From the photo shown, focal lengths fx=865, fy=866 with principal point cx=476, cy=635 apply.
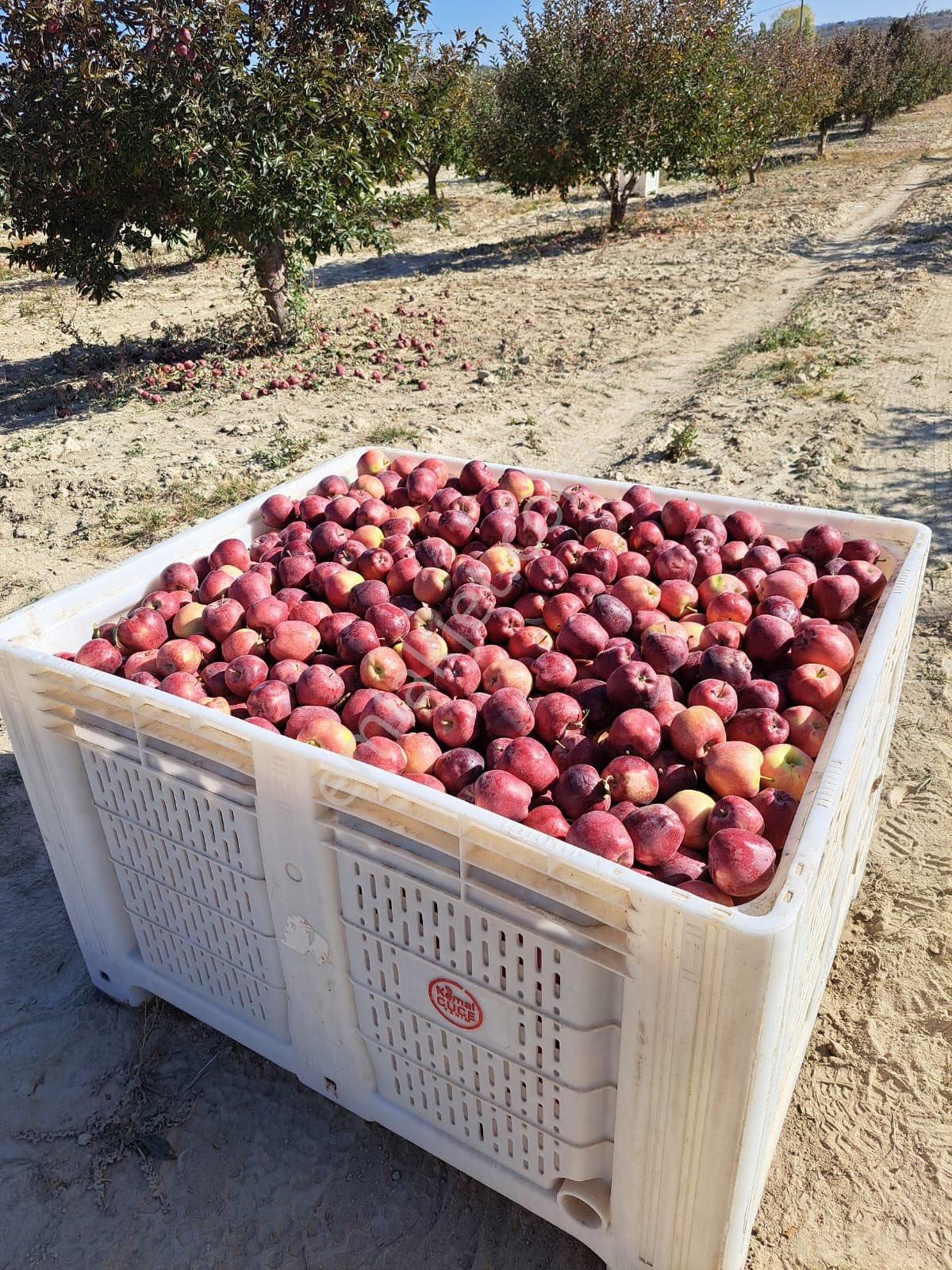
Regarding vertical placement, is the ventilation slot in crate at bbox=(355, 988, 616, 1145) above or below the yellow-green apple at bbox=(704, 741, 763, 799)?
below

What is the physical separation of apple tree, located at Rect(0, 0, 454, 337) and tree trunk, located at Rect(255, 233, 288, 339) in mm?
448

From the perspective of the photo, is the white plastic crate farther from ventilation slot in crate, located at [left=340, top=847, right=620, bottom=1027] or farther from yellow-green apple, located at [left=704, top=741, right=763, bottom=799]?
yellow-green apple, located at [left=704, top=741, right=763, bottom=799]

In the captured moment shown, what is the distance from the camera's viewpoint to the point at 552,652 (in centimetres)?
237

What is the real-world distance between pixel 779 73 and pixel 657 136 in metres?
20.3

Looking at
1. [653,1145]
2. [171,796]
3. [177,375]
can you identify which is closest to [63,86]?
[177,375]

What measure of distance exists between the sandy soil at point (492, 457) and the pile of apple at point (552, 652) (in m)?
1.12

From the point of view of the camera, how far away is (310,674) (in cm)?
225

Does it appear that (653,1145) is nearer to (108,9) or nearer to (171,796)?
(171,796)

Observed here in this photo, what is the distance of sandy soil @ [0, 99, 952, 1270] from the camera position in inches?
84.7

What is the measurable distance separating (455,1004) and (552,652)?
97 centimetres

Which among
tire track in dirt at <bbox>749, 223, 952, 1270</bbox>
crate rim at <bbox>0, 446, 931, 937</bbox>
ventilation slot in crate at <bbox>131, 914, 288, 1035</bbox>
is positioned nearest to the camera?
crate rim at <bbox>0, 446, 931, 937</bbox>

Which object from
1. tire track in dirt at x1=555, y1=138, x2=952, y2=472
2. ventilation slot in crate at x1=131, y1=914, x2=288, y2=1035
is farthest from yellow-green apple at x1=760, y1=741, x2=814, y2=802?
tire track in dirt at x1=555, y1=138, x2=952, y2=472

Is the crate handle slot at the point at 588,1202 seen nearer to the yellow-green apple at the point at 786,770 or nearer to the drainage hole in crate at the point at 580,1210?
the drainage hole in crate at the point at 580,1210

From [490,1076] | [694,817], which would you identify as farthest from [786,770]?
[490,1076]
